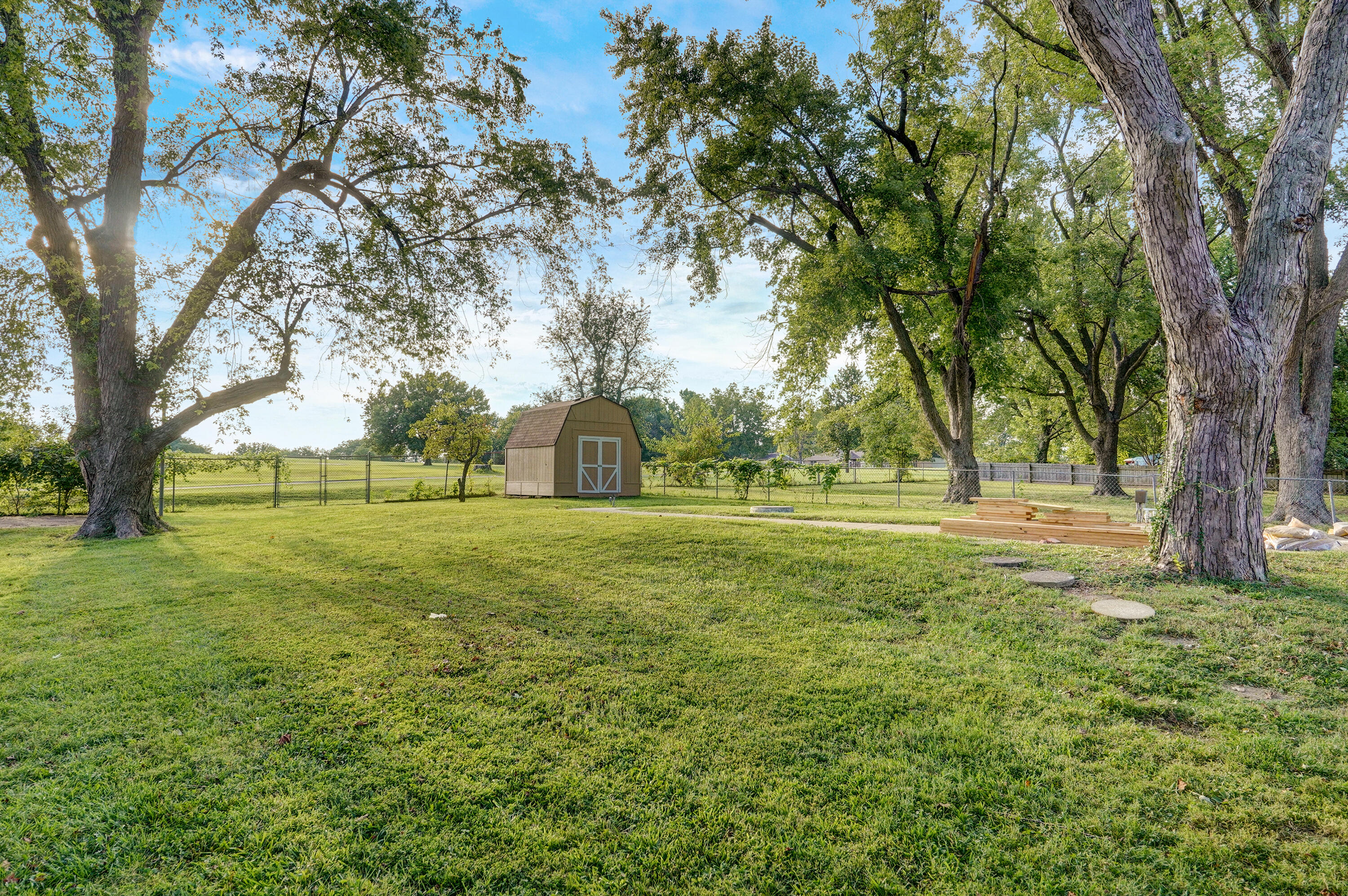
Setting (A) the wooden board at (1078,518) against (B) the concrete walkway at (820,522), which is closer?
(A) the wooden board at (1078,518)

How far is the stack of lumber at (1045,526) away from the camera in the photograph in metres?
7.19

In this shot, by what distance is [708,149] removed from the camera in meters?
14.0

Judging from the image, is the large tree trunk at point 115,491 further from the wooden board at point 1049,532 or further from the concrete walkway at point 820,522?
the wooden board at point 1049,532

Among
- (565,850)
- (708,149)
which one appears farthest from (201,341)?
(565,850)

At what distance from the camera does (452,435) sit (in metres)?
20.6

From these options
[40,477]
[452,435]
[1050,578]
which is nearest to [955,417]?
[1050,578]

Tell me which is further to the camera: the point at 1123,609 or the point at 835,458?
the point at 835,458

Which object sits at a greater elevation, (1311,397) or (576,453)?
(1311,397)

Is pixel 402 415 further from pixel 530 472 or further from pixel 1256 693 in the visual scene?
pixel 1256 693

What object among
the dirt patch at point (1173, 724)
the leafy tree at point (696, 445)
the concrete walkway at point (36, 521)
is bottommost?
the dirt patch at point (1173, 724)

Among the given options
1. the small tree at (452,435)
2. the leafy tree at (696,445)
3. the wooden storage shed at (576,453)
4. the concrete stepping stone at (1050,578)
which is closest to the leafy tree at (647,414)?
the leafy tree at (696,445)

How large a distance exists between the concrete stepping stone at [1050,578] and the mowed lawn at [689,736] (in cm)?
18

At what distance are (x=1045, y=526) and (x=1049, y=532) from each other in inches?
10.0

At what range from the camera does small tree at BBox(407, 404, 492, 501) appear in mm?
20516
